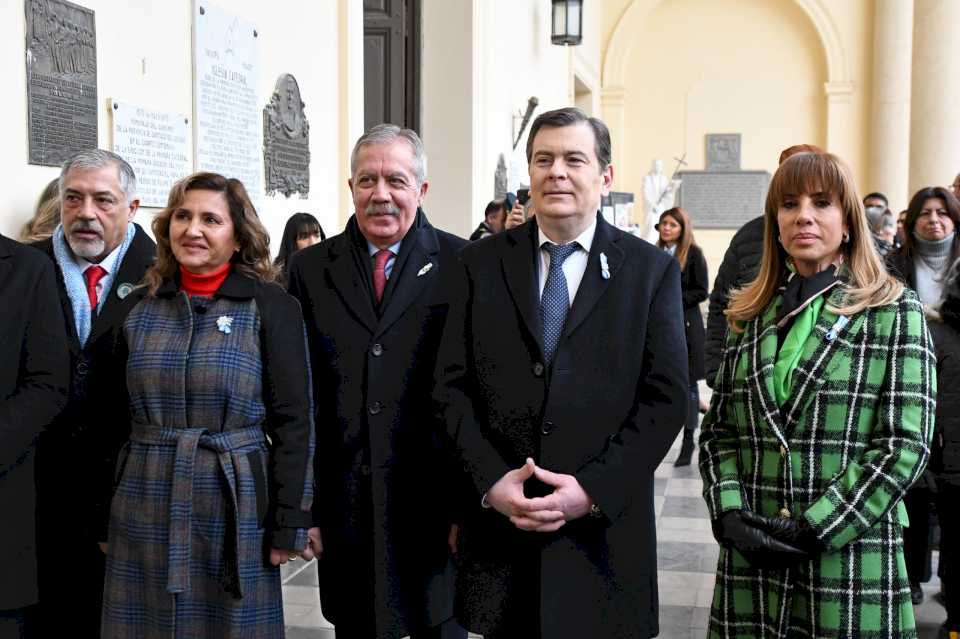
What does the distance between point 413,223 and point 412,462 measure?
0.67m

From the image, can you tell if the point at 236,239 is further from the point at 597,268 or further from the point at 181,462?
the point at 597,268

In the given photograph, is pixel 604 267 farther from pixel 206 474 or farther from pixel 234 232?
pixel 206 474

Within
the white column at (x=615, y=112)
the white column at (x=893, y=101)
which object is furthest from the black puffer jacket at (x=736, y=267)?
the white column at (x=615, y=112)

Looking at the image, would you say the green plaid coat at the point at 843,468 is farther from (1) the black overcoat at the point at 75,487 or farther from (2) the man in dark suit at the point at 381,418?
(1) the black overcoat at the point at 75,487

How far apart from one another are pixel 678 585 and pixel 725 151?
17266mm

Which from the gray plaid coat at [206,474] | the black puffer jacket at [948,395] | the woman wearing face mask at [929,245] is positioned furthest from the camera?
the woman wearing face mask at [929,245]

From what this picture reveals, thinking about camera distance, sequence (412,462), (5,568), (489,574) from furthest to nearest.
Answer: (412,462), (5,568), (489,574)

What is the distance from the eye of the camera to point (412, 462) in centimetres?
308

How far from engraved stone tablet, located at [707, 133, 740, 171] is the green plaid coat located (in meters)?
19.1

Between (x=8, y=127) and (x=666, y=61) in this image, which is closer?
(x=8, y=127)

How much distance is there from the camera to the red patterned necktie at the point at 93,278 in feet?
11.0

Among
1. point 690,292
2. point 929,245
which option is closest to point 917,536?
point 929,245

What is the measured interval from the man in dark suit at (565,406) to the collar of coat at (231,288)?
1.81 ft

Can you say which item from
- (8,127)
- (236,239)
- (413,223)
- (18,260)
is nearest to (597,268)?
(413,223)
